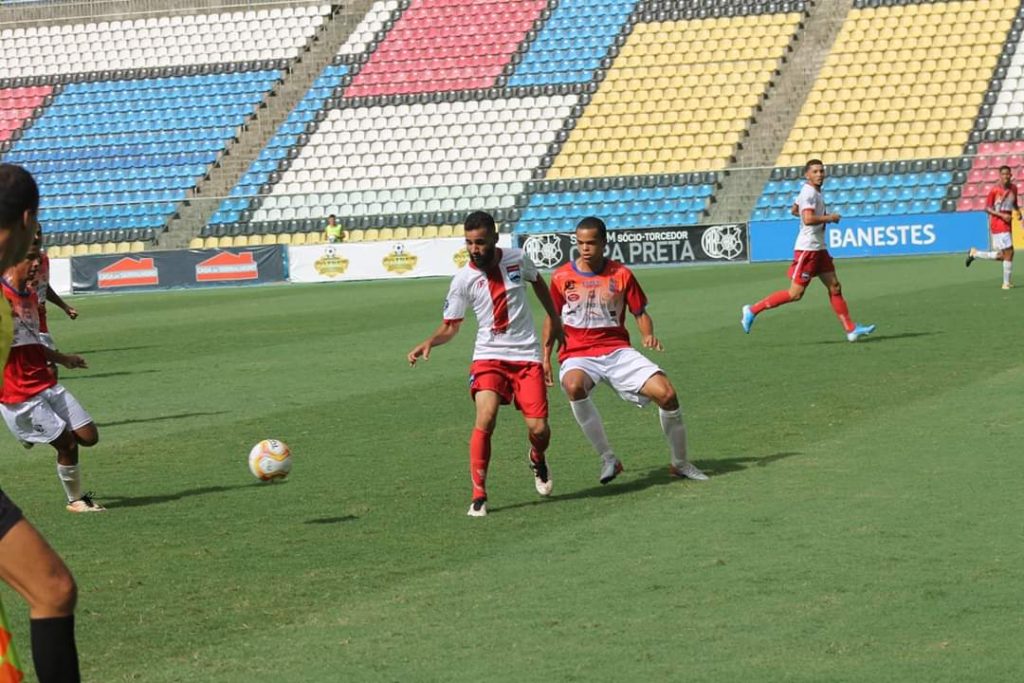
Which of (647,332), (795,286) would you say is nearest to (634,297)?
(647,332)

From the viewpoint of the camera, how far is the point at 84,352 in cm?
2312

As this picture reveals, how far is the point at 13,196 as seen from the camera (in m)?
4.75

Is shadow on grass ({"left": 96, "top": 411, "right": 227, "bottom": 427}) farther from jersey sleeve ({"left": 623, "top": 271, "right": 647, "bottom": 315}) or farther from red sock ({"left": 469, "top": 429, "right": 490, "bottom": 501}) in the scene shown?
red sock ({"left": 469, "top": 429, "right": 490, "bottom": 501})

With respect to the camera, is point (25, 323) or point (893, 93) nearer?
point (25, 323)

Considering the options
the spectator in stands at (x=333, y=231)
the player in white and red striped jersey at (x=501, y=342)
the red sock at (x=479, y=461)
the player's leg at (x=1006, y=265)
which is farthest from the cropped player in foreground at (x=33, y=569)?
the spectator in stands at (x=333, y=231)

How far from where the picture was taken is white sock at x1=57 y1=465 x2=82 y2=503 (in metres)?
10.3

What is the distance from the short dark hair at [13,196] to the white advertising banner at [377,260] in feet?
110

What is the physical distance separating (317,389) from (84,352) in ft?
24.7

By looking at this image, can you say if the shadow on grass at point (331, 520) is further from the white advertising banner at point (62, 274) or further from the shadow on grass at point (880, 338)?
the white advertising banner at point (62, 274)

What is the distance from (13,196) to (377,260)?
34771 mm

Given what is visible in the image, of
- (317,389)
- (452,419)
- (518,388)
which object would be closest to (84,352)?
(317,389)

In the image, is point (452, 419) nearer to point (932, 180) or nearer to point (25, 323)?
point (25, 323)

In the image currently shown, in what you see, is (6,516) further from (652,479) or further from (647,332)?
(652,479)

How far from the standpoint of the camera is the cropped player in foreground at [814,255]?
18.6m
